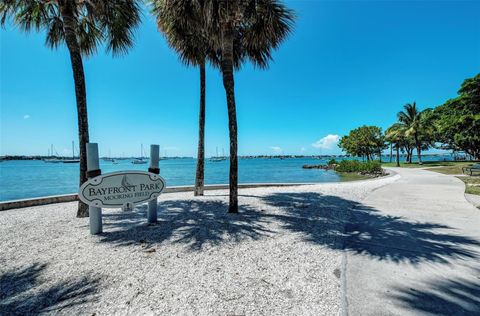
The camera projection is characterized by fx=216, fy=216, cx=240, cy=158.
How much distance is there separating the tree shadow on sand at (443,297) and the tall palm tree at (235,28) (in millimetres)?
4308

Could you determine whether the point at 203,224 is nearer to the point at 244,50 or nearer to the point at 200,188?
the point at 200,188

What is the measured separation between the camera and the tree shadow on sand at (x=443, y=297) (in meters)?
2.29

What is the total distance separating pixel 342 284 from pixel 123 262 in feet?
10.5

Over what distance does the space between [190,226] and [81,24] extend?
7373 mm

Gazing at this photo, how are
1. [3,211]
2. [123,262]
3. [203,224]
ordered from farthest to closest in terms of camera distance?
[3,211]
[203,224]
[123,262]

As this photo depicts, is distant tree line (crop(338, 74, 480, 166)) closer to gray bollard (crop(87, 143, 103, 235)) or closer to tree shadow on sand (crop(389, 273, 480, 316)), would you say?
tree shadow on sand (crop(389, 273, 480, 316))

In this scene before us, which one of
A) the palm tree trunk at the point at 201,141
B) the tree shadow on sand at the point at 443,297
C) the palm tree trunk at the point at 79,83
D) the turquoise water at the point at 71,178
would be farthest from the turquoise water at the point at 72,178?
the tree shadow on sand at the point at 443,297

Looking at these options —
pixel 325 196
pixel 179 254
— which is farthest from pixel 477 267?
pixel 325 196

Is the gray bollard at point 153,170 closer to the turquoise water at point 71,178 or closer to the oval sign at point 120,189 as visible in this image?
the oval sign at point 120,189

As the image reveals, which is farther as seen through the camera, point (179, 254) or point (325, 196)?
point (325, 196)

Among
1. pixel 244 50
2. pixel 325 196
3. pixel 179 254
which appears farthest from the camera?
pixel 325 196

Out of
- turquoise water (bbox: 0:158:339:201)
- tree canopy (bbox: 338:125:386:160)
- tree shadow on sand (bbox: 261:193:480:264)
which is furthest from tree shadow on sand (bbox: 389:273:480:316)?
tree canopy (bbox: 338:125:386:160)

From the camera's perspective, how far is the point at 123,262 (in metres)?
3.40

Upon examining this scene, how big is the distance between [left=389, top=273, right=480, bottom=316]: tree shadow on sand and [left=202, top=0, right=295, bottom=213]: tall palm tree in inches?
170
